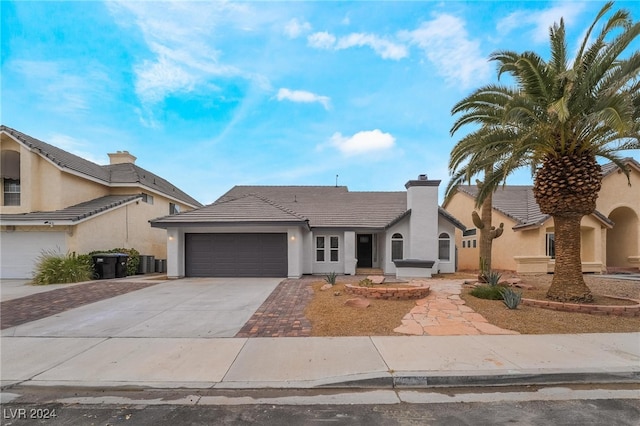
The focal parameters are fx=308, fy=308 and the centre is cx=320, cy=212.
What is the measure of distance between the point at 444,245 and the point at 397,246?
Answer: 260 cm

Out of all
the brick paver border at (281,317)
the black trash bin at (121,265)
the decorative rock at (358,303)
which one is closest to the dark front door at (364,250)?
the brick paver border at (281,317)

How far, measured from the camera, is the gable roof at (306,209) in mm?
14867

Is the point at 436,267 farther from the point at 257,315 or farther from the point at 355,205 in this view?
the point at 257,315

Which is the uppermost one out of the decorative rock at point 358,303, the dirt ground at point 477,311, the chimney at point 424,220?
the chimney at point 424,220

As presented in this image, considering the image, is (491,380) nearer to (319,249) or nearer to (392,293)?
(392,293)

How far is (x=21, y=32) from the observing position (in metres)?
11.7

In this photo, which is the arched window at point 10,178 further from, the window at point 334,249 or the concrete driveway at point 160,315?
the window at point 334,249

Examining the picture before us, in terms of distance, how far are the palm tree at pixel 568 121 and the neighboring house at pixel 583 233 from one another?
8.03 m

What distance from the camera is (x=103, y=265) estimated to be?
49.2 ft

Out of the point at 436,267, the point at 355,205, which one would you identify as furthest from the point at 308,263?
the point at 436,267

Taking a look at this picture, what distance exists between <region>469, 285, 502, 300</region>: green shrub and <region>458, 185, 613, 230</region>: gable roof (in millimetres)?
7630

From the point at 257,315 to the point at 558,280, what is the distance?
8419 millimetres

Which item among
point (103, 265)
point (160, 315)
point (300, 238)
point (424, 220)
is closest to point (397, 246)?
point (424, 220)

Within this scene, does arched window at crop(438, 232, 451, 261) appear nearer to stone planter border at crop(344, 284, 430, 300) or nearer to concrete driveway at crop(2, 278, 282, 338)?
stone planter border at crop(344, 284, 430, 300)
